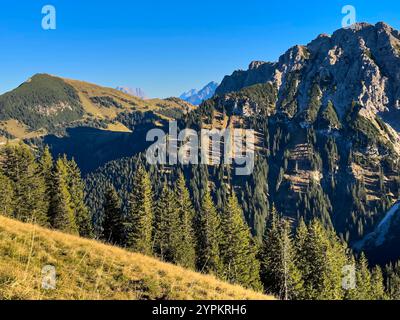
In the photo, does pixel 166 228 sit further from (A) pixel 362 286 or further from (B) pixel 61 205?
(A) pixel 362 286

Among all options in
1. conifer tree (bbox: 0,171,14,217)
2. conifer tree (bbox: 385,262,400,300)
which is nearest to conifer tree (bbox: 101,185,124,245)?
conifer tree (bbox: 0,171,14,217)

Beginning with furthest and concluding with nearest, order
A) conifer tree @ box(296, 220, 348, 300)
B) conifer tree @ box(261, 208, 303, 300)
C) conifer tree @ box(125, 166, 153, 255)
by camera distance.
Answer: conifer tree @ box(125, 166, 153, 255)
conifer tree @ box(296, 220, 348, 300)
conifer tree @ box(261, 208, 303, 300)

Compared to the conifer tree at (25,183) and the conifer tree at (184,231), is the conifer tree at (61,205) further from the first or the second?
the conifer tree at (184,231)

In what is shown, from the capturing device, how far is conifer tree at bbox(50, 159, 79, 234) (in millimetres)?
57728

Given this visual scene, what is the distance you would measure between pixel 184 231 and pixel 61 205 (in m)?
20.5

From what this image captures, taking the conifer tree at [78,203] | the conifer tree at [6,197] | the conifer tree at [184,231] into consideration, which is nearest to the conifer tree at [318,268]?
the conifer tree at [184,231]

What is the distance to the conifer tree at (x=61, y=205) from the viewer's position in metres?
57.7

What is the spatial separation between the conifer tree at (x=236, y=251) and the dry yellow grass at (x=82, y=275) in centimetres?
3674

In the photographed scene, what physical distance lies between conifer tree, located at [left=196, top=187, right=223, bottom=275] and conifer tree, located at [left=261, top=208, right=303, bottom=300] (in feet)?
26.3

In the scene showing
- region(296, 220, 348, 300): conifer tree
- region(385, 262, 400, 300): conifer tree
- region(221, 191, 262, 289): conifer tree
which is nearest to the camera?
region(296, 220, 348, 300): conifer tree

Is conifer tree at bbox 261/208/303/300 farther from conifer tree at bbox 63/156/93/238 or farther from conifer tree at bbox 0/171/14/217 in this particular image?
conifer tree at bbox 0/171/14/217

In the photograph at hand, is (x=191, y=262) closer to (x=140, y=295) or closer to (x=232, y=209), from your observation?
(x=232, y=209)
